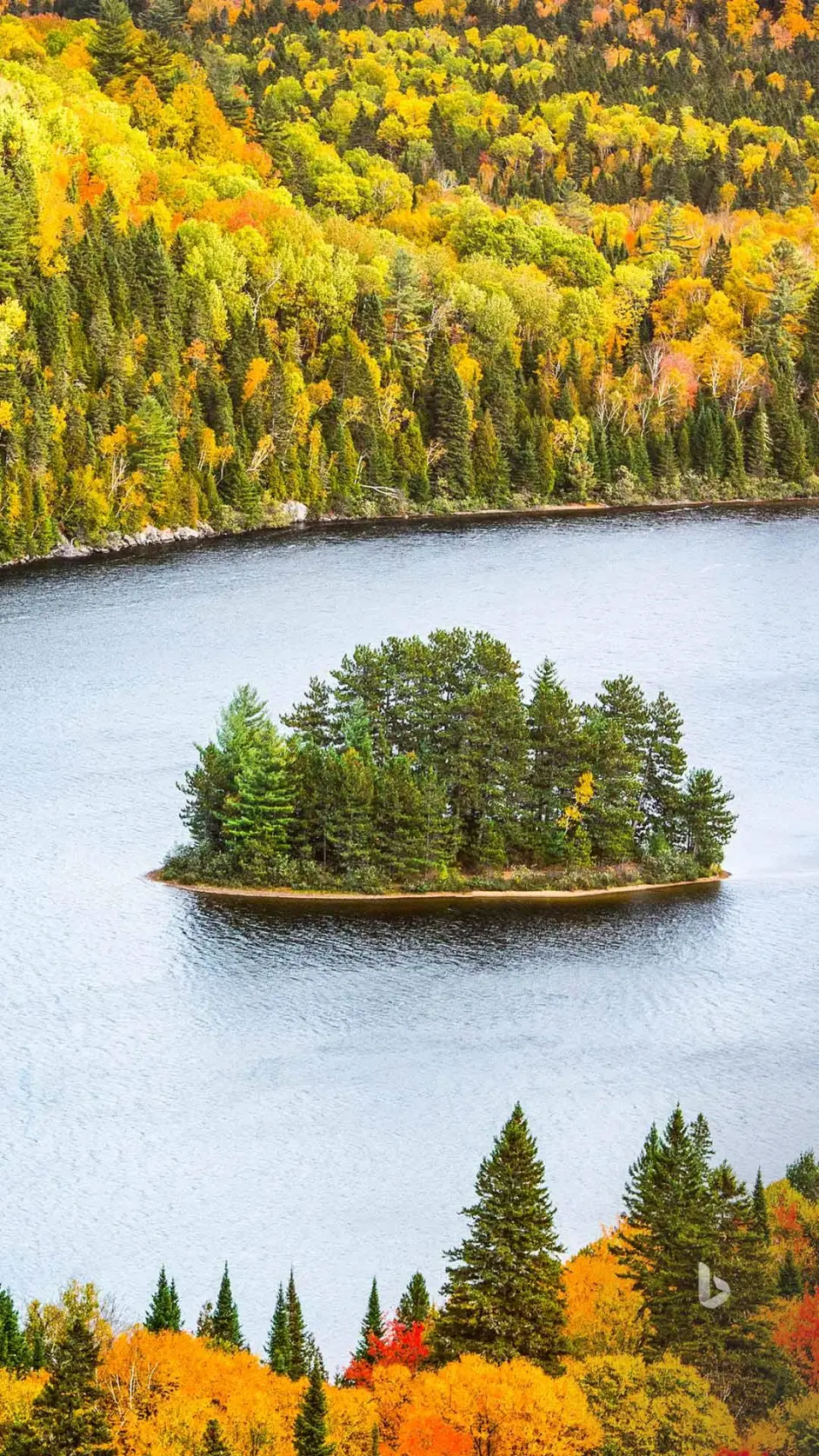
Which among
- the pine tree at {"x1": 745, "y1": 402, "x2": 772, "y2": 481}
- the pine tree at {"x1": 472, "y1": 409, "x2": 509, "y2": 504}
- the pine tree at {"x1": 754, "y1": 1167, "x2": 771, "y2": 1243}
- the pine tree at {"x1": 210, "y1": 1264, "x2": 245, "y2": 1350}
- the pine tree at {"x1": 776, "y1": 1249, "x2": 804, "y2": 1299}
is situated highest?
the pine tree at {"x1": 745, "y1": 402, "x2": 772, "y2": 481}

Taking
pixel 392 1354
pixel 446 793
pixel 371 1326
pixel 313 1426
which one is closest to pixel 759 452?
pixel 446 793

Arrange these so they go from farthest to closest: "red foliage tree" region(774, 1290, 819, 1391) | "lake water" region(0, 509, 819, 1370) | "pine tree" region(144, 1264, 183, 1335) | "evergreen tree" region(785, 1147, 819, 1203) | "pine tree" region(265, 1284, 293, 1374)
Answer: "lake water" region(0, 509, 819, 1370), "evergreen tree" region(785, 1147, 819, 1203), "pine tree" region(144, 1264, 183, 1335), "pine tree" region(265, 1284, 293, 1374), "red foliage tree" region(774, 1290, 819, 1391)

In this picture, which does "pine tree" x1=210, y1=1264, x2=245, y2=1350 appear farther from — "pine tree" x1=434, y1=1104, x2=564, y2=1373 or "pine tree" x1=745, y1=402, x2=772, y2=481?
"pine tree" x1=745, y1=402, x2=772, y2=481

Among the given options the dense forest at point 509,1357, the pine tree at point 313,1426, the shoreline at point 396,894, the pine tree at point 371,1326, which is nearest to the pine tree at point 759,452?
the shoreline at point 396,894

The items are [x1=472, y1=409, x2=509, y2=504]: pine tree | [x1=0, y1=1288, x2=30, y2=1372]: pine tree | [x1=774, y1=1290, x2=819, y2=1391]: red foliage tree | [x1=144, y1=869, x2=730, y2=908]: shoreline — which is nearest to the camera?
[x1=774, y1=1290, x2=819, y2=1391]: red foliage tree

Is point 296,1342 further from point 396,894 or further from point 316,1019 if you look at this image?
point 396,894

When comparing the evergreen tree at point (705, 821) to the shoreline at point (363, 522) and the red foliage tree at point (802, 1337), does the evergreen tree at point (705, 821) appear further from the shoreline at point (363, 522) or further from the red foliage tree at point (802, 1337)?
the shoreline at point (363, 522)

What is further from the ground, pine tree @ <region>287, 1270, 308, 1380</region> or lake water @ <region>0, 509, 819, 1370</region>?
lake water @ <region>0, 509, 819, 1370</region>

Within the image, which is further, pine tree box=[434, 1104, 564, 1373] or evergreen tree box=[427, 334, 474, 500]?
evergreen tree box=[427, 334, 474, 500]

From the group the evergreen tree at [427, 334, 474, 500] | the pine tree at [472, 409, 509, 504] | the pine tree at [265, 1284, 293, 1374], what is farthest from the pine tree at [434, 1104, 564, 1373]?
the pine tree at [472, 409, 509, 504]
